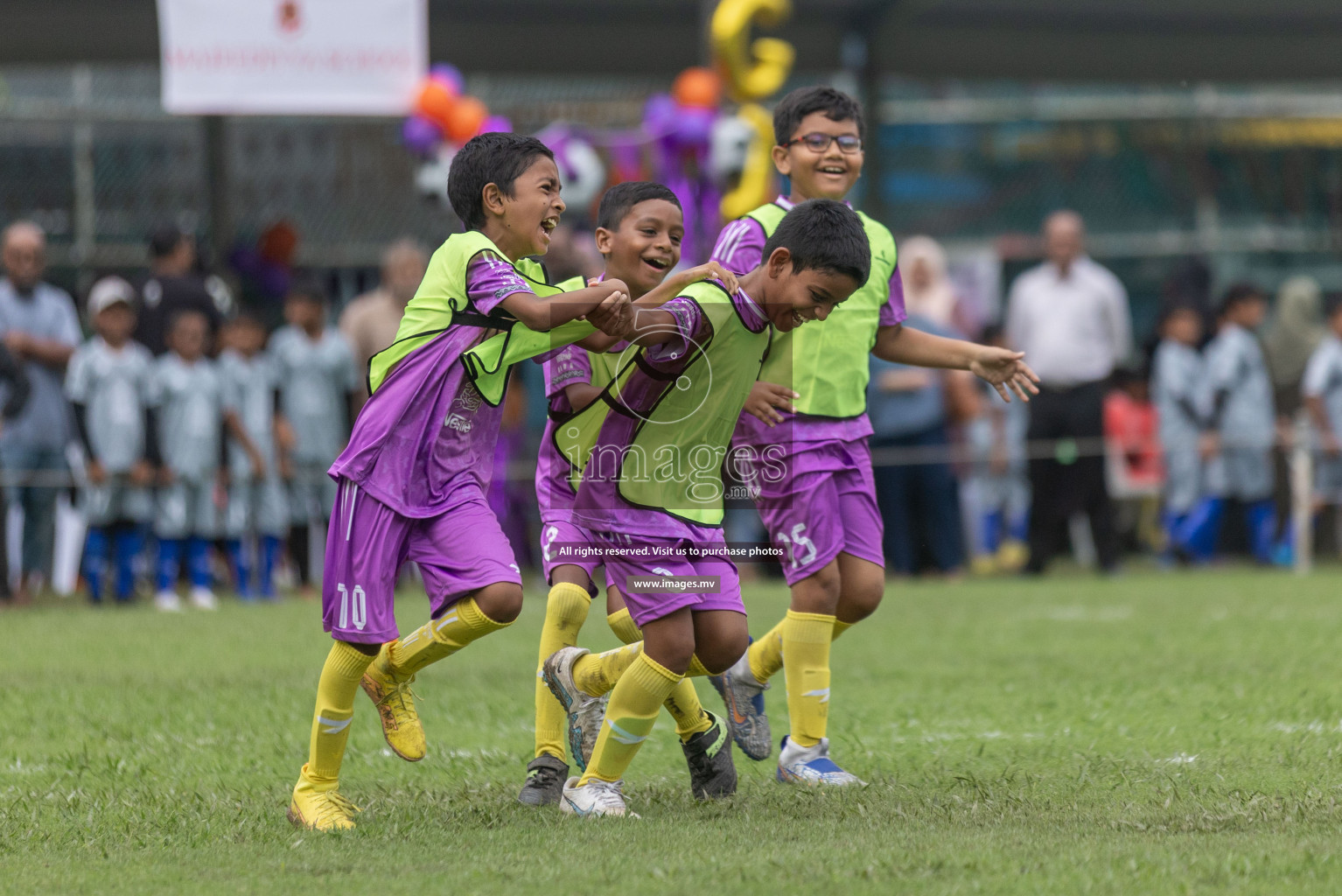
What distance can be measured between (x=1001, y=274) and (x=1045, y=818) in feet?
37.1

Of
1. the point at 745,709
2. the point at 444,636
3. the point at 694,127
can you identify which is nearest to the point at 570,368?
the point at 444,636

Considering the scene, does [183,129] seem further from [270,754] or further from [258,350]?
[270,754]

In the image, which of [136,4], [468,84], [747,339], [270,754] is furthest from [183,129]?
[747,339]

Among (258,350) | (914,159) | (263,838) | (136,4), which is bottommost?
(263,838)

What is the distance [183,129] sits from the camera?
1401 centimetres

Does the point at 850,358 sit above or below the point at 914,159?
below

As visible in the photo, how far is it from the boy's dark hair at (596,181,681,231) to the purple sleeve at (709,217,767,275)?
0.37 metres

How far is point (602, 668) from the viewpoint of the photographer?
4.85 metres

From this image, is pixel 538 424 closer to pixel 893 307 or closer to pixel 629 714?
pixel 893 307

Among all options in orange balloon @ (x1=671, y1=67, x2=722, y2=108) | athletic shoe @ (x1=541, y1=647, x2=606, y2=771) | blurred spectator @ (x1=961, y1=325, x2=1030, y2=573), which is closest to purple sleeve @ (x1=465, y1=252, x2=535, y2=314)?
athletic shoe @ (x1=541, y1=647, x2=606, y2=771)

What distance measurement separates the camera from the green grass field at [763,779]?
378cm

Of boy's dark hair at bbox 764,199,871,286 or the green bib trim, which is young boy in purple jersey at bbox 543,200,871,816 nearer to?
boy's dark hair at bbox 764,199,871,286

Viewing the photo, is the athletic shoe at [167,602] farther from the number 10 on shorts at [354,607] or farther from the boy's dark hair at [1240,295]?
the boy's dark hair at [1240,295]

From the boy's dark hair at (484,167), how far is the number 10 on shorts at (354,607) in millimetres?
1003
